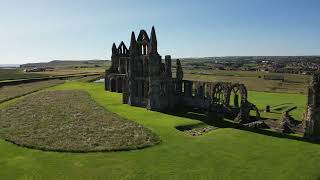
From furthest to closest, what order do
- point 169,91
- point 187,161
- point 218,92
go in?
point 169,91, point 218,92, point 187,161

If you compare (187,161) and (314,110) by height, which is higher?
(314,110)

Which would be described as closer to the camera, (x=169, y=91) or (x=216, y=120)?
(x=216, y=120)

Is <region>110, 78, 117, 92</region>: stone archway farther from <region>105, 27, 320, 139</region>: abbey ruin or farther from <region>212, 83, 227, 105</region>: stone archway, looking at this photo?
<region>212, 83, 227, 105</region>: stone archway

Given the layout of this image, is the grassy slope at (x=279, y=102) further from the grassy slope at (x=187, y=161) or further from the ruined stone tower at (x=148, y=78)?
the grassy slope at (x=187, y=161)

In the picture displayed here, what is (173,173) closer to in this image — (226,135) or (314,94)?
(226,135)

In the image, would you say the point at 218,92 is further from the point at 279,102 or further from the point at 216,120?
the point at 279,102

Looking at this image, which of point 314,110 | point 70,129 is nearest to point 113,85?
point 70,129

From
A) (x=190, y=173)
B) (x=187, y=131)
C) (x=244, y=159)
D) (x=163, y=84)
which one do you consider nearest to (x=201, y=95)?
(x=163, y=84)
